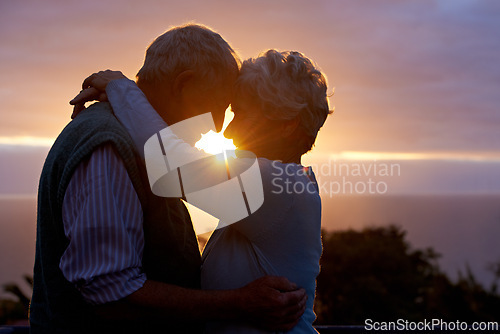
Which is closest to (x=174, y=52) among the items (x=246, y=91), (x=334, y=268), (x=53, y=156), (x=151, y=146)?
(x=246, y=91)

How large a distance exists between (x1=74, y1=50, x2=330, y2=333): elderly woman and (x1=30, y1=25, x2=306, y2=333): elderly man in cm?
8

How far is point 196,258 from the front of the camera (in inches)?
71.2

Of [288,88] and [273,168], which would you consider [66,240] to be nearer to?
[273,168]

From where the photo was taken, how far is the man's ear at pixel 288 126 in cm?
205

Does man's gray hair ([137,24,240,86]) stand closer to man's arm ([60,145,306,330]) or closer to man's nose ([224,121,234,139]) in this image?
man's nose ([224,121,234,139])

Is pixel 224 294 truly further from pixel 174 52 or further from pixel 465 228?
pixel 465 228

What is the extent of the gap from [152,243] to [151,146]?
0.35 metres

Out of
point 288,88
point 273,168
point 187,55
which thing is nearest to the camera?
point 273,168

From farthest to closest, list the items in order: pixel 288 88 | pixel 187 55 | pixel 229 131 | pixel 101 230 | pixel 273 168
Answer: pixel 229 131 → pixel 288 88 → pixel 187 55 → pixel 273 168 → pixel 101 230

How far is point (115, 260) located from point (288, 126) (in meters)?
0.98

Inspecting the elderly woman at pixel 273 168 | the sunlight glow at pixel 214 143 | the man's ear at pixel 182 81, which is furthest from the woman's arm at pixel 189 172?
the man's ear at pixel 182 81

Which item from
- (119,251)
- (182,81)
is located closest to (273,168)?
(182,81)

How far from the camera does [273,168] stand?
1.78 m

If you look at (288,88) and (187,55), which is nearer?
(187,55)
